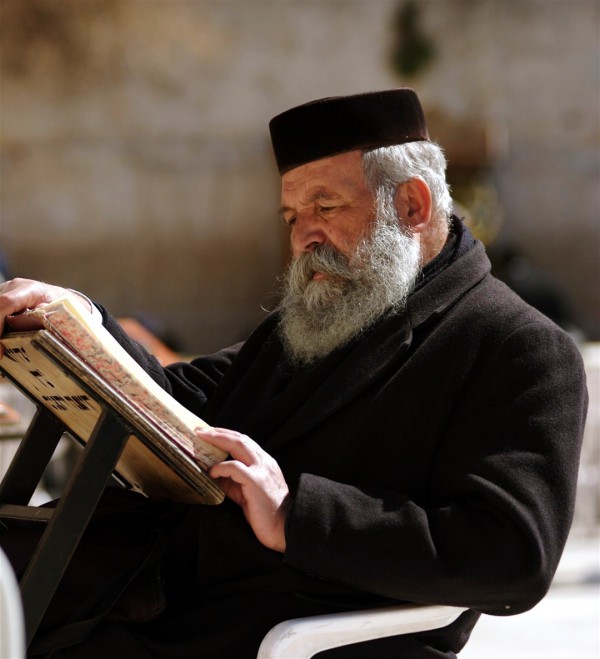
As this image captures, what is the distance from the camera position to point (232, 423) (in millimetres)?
2615

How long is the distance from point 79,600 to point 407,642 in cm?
70

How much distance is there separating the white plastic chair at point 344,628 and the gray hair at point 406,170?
0.98m

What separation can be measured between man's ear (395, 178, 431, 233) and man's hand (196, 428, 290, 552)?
779mm

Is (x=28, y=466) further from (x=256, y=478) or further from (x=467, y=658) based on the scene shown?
(x=467, y=658)

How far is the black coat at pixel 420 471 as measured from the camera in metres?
2.08

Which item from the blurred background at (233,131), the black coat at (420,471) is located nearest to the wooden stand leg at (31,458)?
the black coat at (420,471)

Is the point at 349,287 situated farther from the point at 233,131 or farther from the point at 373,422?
the point at 233,131

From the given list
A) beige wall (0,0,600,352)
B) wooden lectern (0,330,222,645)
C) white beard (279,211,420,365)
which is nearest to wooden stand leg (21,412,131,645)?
wooden lectern (0,330,222,645)

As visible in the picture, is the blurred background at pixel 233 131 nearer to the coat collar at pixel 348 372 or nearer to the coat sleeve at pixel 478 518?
the coat collar at pixel 348 372

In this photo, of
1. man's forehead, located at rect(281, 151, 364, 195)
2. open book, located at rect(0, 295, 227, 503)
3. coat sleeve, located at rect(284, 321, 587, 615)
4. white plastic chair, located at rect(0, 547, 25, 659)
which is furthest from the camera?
man's forehead, located at rect(281, 151, 364, 195)

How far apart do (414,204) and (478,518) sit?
2.87ft

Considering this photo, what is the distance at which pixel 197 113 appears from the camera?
440 inches

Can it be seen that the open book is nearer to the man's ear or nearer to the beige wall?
the man's ear

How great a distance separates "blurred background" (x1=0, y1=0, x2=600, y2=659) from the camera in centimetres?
1077
